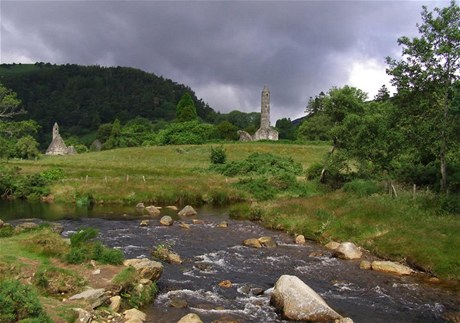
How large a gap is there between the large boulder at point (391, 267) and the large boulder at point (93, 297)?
1487 cm

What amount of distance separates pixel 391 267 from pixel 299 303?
9031 mm

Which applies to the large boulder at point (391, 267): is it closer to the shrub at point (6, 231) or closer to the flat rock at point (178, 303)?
the flat rock at point (178, 303)

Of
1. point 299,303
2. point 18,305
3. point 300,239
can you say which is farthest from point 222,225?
point 18,305

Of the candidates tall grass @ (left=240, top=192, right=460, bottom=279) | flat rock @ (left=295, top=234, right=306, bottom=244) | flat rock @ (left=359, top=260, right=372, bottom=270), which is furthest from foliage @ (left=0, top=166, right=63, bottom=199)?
flat rock @ (left=359, top=260, right=372, bottom=270)

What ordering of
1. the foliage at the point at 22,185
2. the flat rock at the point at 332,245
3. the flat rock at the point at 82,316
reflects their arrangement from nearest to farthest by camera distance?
the flat rock at the point at 82,316, the flat rock at the point at 332,245, the foliage at the point at 22,185

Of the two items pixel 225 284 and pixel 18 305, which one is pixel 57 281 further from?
pixel 225 284

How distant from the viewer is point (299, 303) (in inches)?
656

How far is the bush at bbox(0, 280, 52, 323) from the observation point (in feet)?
41.8

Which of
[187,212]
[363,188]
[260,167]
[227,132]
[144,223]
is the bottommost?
[144,223]

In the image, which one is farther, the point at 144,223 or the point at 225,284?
the point at 144,223

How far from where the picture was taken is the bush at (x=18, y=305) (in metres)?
12.7

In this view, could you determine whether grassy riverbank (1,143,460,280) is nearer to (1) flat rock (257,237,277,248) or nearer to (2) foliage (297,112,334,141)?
(1) flat rock (257,237,277,248)

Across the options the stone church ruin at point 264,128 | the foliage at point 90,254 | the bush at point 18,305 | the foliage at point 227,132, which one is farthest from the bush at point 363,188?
the foliage at point 227,132

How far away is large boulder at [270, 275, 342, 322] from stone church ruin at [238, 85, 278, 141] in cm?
10823
